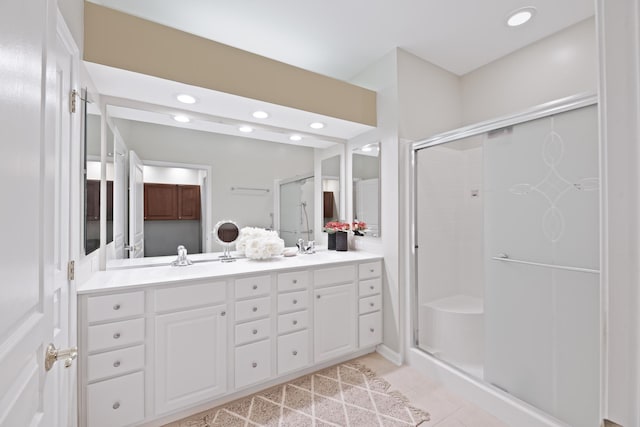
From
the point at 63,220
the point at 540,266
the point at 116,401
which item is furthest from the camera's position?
the point at 540,266

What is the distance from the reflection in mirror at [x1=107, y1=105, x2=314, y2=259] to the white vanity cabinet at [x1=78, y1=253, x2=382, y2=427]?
37 cm

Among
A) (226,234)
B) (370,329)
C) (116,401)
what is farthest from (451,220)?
(116,401)

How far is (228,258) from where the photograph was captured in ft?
7.80

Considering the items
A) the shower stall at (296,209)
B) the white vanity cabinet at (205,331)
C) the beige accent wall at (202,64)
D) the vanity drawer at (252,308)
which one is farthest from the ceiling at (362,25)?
the vanity drawer at (252,308)

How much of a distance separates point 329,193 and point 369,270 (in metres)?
0.98

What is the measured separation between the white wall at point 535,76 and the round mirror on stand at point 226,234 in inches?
101

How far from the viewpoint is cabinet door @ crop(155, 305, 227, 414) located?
1661 millimetres

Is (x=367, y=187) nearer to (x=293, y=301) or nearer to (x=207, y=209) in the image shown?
(x=293, y=301)

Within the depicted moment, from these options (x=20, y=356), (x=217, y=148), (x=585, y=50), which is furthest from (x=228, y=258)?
(x=585, y=50)

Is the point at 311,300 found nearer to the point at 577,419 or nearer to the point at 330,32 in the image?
the point at 577,419

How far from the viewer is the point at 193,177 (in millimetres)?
2273

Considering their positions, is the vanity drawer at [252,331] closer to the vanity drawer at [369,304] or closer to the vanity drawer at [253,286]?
the vanity drawer at [253,286]

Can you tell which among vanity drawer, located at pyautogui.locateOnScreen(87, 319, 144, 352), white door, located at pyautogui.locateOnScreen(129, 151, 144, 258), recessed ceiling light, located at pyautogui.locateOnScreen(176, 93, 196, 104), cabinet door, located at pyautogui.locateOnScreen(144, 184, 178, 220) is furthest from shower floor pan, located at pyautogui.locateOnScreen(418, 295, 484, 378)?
recessed ceiling light, located at pyautogui.locateOnScreen(176, 93, 196, 104)

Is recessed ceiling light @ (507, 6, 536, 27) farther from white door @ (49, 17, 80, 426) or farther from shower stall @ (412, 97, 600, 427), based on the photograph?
white door @ (49, 17, 80, 426)
